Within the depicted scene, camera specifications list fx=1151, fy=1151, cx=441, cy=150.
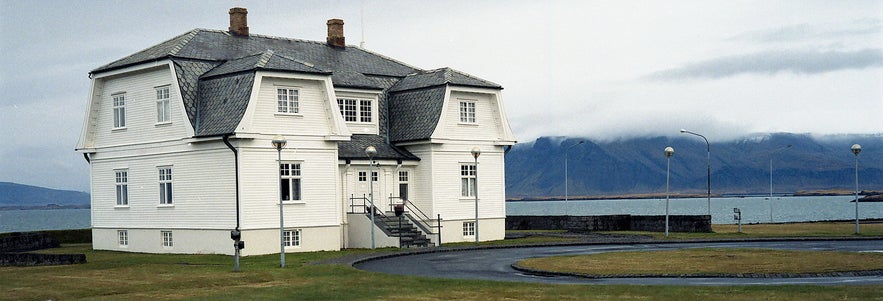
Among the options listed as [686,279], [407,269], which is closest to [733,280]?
[686,279]

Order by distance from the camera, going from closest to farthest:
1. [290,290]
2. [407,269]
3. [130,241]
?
[290,290], [407,269], [130,241]

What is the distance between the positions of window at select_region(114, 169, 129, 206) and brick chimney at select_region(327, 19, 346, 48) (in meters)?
12.6

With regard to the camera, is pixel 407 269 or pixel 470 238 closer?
pixel 407 269

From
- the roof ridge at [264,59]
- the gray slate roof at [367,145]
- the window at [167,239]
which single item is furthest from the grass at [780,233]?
the window at [167,239]

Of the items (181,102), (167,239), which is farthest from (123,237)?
(181,102)

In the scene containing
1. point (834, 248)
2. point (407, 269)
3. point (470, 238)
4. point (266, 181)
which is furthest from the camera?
point (470, 238)

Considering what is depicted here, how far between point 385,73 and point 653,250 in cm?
1849

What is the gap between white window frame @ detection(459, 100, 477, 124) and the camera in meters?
52.2

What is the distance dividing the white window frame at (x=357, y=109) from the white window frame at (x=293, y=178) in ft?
16.7

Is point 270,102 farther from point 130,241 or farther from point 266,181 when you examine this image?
point 130,241

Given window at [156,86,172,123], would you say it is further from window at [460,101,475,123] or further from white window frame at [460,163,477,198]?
white window frame at [460,163,477,198]

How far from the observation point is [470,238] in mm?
52531

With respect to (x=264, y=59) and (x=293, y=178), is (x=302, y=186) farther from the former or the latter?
(x=264, y=59)

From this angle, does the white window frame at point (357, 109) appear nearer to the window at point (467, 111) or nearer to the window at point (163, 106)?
the window at point (467, 111)
